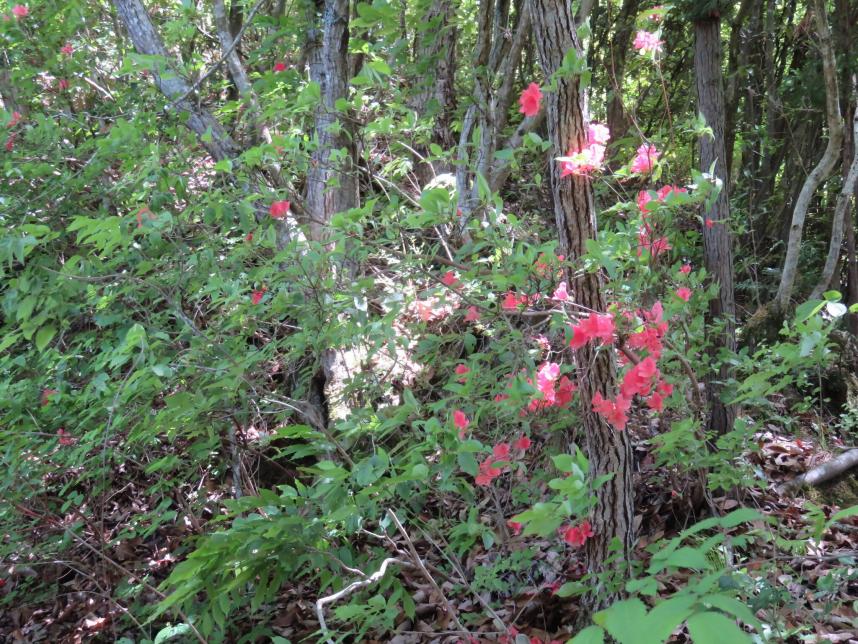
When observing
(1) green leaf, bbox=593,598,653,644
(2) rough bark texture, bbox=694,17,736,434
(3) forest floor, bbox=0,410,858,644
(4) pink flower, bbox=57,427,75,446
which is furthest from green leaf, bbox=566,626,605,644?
(4) pink flower, bbox=57,427,75,446

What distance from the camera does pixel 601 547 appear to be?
2.18m

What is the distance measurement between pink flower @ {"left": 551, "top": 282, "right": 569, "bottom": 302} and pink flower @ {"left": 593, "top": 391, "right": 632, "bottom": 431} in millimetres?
310

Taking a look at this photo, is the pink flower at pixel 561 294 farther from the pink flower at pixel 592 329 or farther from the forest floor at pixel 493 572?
the forest floor at pixel 493 572

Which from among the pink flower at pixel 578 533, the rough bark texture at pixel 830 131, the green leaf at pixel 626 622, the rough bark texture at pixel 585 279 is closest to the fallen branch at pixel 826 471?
the rough bark texture at pixel 830 131

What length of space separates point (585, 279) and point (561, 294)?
11cm

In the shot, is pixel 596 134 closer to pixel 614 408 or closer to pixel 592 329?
pixel 592 329

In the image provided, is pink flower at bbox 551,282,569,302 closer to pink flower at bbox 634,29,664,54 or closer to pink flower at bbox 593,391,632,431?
pink flower at bbox 593,391,632,431

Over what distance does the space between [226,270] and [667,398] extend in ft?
5.76

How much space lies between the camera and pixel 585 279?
2.03 metres

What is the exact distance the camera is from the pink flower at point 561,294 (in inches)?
77.4

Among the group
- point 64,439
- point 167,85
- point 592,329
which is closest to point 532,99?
point 592,329

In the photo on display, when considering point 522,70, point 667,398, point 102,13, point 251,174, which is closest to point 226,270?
point 251,174

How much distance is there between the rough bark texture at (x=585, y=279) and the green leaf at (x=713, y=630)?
4.29ft

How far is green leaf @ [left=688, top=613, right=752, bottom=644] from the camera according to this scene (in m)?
0.61
